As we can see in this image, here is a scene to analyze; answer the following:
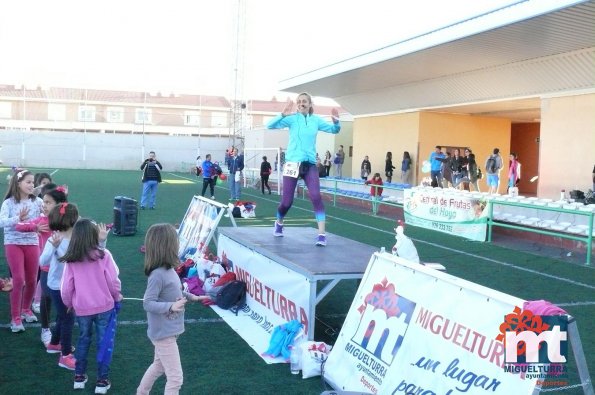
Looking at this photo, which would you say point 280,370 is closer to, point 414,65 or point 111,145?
point 414,65

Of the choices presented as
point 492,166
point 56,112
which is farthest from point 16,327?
point 56,112

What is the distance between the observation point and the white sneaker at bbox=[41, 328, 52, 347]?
18.9ft

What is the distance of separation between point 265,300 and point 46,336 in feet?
7.70

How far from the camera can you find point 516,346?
3.49m

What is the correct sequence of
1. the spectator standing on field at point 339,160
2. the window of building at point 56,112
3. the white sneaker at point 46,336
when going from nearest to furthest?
1. the white sneaker at point 46,336
2. the spectator standing on field at point 339,160
3. the window of building at point 56,112

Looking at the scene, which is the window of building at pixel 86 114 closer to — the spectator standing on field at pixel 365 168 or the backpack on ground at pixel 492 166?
the spectator standing on field at pixel 365 168

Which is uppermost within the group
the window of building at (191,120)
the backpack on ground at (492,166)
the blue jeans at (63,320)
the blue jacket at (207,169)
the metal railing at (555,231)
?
the window of building at (191,120)

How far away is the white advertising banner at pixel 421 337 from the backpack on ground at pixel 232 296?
8.16ft

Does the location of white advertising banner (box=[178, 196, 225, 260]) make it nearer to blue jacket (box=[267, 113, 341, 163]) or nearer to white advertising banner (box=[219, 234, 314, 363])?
white advertising banner (box=[219, 234, 314, 363])

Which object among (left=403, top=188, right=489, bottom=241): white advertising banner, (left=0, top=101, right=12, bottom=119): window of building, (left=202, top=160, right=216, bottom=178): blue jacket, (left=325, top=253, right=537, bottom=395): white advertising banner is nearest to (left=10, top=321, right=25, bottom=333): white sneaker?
(left=325, top=253, right=537, bottom=395): white advertising banner

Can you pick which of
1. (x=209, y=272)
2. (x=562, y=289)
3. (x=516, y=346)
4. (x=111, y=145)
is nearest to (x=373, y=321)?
(x=516, y=346)

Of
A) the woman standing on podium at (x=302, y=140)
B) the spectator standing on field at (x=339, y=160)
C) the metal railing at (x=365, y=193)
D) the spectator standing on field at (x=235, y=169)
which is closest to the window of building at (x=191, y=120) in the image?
the spectator standing on field at (x=339, y=160)

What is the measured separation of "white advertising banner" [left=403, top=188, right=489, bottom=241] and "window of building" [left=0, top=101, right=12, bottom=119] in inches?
1800

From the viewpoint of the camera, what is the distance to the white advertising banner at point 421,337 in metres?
3.68
